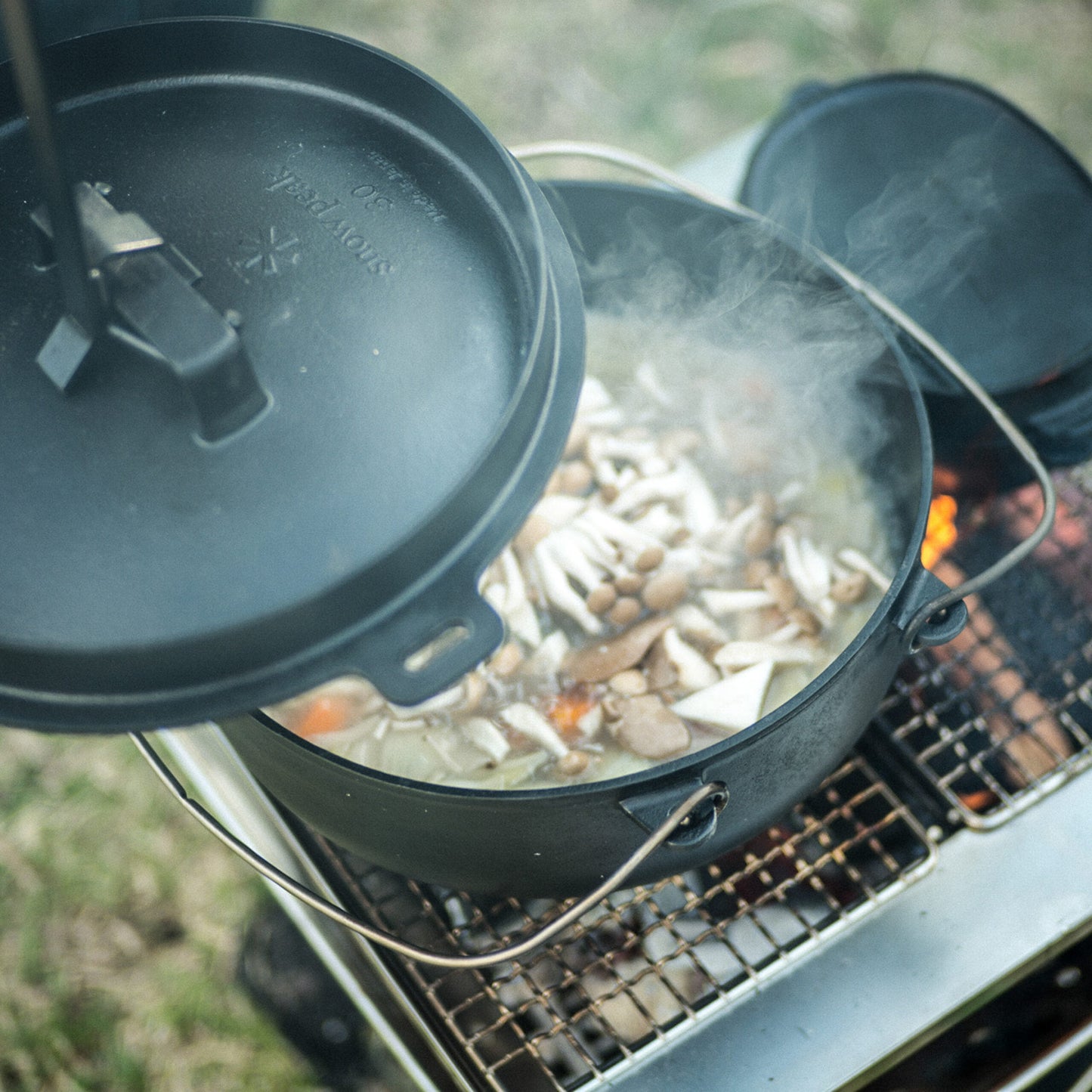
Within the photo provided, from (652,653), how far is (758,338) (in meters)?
0.78

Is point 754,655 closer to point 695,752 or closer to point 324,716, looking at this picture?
point 695,752

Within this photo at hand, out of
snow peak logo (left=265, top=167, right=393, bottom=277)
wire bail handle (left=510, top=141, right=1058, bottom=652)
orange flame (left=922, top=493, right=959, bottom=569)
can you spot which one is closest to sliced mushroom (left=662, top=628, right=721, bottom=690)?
wire bail handle (left=510, top=141, right=1058, bottom=652)

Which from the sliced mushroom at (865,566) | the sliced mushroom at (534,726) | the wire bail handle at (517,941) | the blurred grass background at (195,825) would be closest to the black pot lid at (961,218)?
the sliced mushroom at (865,566)

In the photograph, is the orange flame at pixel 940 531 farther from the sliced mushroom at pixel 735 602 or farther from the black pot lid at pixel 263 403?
the black pot lid at pixel 263 403

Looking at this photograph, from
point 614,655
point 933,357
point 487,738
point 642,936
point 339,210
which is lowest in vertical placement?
point 642,936

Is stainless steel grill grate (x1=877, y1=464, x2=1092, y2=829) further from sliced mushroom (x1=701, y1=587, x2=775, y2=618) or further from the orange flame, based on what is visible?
sliced mushroom (x1=701, y1=587, x2=775, y2=618)

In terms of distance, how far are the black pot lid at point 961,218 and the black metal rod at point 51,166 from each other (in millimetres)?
1584

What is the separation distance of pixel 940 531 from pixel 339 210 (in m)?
1.55

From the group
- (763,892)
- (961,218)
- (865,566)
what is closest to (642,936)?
(763,892)

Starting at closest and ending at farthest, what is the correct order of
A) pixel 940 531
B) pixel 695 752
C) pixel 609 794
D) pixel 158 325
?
pixel 158 325 < pixel 609 794 < pixel 695 752 < pixel 940 531

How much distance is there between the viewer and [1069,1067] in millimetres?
2162

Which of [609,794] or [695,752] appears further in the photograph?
[695,752]

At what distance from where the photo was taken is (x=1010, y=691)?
6.44ft

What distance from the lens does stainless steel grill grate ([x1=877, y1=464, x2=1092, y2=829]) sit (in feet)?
5.98
